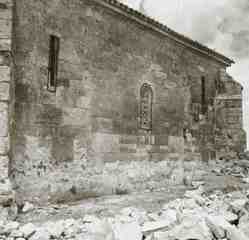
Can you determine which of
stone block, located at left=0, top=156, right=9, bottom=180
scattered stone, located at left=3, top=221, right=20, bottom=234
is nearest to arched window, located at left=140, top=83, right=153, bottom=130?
stone block, located at left=0, top=156, right=9, bottom=180

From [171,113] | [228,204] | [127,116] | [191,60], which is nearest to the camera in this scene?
[228,204]

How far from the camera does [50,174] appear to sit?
7.39 metres

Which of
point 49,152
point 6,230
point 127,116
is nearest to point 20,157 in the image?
point 49,152

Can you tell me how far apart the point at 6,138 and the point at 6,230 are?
1.65 metres

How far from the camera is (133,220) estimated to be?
17.8ft

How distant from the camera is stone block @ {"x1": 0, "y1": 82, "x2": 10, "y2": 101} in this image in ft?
19.9

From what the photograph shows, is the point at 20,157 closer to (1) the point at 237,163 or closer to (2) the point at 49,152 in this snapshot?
(2) the point at 49,152

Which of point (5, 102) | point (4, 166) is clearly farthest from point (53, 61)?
point (4, 166)

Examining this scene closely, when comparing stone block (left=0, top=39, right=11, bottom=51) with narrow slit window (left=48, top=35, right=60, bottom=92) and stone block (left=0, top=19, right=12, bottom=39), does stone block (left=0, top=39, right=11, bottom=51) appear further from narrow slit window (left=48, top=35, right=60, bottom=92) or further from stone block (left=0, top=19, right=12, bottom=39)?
narrow slit window (left=48, top=35, right=60, bottom=92)

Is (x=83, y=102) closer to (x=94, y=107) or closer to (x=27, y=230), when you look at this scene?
(x=94, y=107)

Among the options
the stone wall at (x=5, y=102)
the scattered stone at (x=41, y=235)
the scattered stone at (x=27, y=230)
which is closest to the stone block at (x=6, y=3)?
the stone wall at (x=5, y=102)

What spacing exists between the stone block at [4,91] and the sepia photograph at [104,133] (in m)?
0.02

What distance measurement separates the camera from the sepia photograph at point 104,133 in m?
5.65

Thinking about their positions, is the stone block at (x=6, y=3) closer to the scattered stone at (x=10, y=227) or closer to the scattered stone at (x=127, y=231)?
the scattered stone at (x=10, y=227)
